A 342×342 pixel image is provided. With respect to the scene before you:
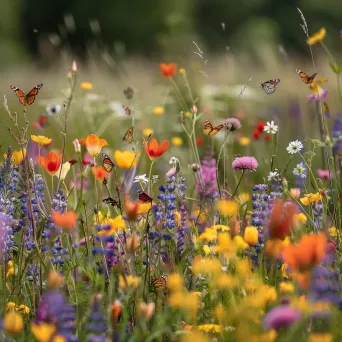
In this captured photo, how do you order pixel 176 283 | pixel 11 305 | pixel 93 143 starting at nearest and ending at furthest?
pixel 176 283 < pixel 11 305 < pixel 93 143

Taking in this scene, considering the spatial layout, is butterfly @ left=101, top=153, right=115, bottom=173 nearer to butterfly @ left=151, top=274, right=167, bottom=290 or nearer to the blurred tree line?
butterfly @ left=151, top=274, right=167, bottom=290

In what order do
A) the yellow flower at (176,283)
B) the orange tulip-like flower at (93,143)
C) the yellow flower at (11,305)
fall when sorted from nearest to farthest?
1. the yellow flower at (176,283)
2. the yellow flower at (11,305)
3. the orange tulip-like flower at (93,143)

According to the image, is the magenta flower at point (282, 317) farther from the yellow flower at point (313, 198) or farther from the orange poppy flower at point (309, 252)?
the yellow flower at point (313, 198)

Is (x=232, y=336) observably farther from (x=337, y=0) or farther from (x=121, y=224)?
(x=337, y=0)

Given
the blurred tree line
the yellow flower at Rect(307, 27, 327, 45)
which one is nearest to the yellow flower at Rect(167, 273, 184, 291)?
the yellow flower at Rect(307, 27, 327, 45)

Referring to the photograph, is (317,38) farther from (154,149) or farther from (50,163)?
(50,163)

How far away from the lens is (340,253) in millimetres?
2191

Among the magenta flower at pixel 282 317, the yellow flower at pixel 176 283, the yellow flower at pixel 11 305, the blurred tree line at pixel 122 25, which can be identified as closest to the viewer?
the magenta flower at pixel 282 317

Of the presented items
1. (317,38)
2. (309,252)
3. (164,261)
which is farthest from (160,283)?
(317,38)

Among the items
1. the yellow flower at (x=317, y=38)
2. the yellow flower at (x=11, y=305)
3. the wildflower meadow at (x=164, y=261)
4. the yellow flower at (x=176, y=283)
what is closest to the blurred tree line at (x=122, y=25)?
the yellow flower at (x=317, y=38)

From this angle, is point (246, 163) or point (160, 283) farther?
point (246, 163)

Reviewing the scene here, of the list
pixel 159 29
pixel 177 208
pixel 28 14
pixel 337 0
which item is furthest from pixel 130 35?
pixel 177 208

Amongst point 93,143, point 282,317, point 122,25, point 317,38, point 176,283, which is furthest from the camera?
point 122,25

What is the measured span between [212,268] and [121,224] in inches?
18.4
